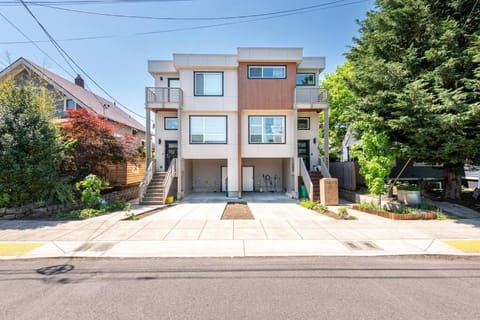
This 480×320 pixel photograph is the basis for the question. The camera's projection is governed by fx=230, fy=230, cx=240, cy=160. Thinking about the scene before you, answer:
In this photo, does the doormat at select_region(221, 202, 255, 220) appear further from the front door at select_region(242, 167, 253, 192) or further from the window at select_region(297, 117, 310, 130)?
the window at select_region(297, 117, 310, 130)

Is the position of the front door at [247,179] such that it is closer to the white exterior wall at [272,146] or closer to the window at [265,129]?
the white exterior wall at [272,146]

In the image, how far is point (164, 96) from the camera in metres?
13.7

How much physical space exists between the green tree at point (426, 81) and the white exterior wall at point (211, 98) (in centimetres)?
687

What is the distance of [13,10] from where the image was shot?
935 cm

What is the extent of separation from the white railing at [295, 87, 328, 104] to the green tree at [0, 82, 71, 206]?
1207cm

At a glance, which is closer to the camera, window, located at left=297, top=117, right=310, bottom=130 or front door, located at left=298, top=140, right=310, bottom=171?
front door, located at left=298, top=140, right=310, bottom=171

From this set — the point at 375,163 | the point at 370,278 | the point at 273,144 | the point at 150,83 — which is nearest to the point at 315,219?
the point at 375,163

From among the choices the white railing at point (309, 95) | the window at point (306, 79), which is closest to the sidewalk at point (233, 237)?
the white railing at point (309, 95)

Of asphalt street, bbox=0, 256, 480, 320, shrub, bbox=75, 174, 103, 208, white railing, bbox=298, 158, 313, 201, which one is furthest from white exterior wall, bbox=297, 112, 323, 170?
shrub, bbox=75, 174, 103, 208

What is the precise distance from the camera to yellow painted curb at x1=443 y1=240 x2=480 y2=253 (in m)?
5.26

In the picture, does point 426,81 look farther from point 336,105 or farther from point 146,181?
point 336,105

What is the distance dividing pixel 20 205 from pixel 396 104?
14.3 m

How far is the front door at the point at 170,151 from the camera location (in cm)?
1470

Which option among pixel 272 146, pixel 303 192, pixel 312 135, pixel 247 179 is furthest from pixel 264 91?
pixel 303 192
